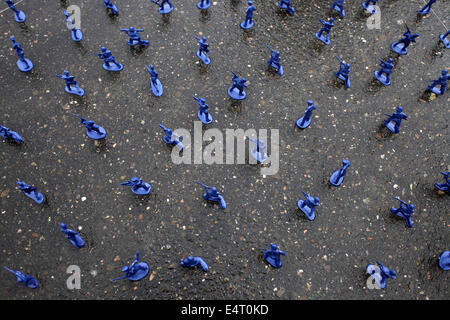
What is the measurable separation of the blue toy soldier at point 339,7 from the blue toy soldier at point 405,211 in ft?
9.03

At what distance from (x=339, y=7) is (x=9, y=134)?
4485 millimetres

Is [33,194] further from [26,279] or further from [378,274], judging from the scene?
[378,274]

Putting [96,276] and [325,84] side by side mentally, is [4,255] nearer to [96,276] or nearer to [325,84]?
[96,276]

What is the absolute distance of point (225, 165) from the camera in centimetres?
417

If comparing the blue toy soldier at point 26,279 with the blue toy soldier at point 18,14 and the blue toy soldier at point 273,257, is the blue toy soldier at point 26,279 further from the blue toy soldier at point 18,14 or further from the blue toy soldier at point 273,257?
the blue toy soldier at point 18,14

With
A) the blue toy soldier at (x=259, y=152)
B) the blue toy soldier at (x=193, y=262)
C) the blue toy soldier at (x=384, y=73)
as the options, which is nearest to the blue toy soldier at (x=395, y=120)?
the blue toy soldier at (x=384, y=73)

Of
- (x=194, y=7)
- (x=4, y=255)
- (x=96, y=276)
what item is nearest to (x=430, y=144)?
(x=194, y=7)

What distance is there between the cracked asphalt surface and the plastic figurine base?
66 millimetres

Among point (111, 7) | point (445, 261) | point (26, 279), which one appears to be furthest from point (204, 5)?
point (445, 261)

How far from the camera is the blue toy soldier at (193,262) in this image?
136 inches

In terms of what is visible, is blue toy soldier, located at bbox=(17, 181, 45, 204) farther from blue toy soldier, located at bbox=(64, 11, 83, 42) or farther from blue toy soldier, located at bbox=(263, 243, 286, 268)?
blue toy soldier, located at bbox=(263, 243, 286, 268)

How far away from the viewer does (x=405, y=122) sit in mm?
4477

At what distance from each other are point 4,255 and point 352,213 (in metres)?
3.58

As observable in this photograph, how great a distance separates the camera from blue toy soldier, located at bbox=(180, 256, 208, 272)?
3465 mm
